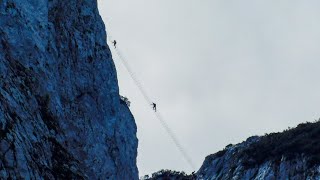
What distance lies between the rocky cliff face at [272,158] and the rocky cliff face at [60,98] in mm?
21197

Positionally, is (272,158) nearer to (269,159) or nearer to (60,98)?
(269,159)

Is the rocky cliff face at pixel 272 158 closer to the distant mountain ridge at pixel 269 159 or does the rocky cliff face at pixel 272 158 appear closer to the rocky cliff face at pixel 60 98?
the distant mountain ridge at pixel 269 159

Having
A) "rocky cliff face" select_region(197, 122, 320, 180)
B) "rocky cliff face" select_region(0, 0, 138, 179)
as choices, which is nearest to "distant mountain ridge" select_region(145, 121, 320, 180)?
"rocky cliff face" select_region(197, 122, 320, 180)

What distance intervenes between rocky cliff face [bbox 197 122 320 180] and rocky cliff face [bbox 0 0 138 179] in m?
21.2

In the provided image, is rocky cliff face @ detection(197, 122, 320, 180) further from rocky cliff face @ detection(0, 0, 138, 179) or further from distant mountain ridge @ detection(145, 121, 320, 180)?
rocky cliff face @ detection(0, 0, 138, 179)

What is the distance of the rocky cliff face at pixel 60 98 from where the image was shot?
2905cm

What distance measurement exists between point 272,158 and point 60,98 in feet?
121

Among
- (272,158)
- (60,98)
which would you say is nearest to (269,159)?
(272,158)

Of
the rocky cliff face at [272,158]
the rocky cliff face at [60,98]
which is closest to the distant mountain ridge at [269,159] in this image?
the rocky cliff face at [272,158]

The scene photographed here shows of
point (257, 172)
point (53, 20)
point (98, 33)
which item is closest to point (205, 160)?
point (257, 172)

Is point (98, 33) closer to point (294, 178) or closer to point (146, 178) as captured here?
point (294, 178)

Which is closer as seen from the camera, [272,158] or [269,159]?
[272,158]

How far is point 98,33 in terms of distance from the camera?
4934 centimetres

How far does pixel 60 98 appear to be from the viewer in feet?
133
